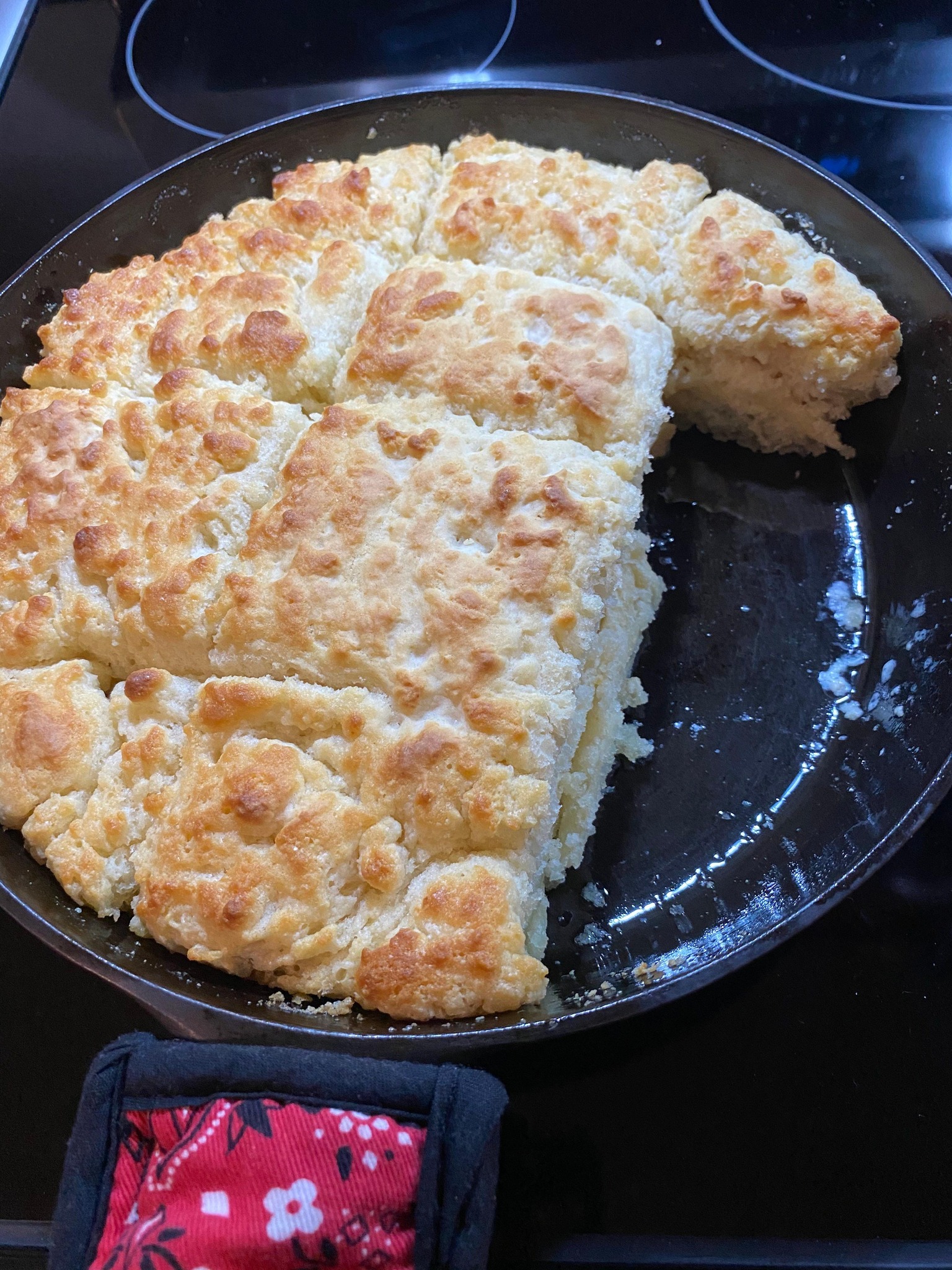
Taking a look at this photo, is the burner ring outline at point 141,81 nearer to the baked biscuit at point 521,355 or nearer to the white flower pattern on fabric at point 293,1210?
the baked biscuit at point 521,355

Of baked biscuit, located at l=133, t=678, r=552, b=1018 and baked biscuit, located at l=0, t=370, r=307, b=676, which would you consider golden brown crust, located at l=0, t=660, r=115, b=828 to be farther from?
baked biscuit, located at l=133, t=678, r=552, b=1018

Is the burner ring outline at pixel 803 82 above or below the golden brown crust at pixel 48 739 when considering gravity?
above

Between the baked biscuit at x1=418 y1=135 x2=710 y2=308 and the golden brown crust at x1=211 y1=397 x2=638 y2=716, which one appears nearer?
the golden brown crust at x1=211 y1=397 x2=638 y2=716

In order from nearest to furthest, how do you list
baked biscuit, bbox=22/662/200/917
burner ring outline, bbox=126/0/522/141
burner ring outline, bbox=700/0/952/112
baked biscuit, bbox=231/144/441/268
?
baked biscuit, bbox=22/662/200/917 < baked biscuit, bbox=231/144/441/268 < burner ring outline, bbox=700/0/952/112 < burner ring outline, bbox=126/0/522/141

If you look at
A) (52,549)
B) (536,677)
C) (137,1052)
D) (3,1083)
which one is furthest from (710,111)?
(3,1083)

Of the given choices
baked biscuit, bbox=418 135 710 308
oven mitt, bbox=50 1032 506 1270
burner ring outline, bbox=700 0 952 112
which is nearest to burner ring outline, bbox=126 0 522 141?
burner ring outline, bbox=700 0 952 112

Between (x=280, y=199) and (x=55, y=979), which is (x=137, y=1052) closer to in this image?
(x=55, y=979)

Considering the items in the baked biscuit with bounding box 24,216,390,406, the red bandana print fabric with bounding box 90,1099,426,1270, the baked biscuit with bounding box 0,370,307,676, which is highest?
the baked biscuit with bounding box 24,216,390,406

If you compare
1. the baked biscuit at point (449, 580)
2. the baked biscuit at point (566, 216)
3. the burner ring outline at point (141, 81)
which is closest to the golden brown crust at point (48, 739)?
the baked biscuit at point (449, 580)
